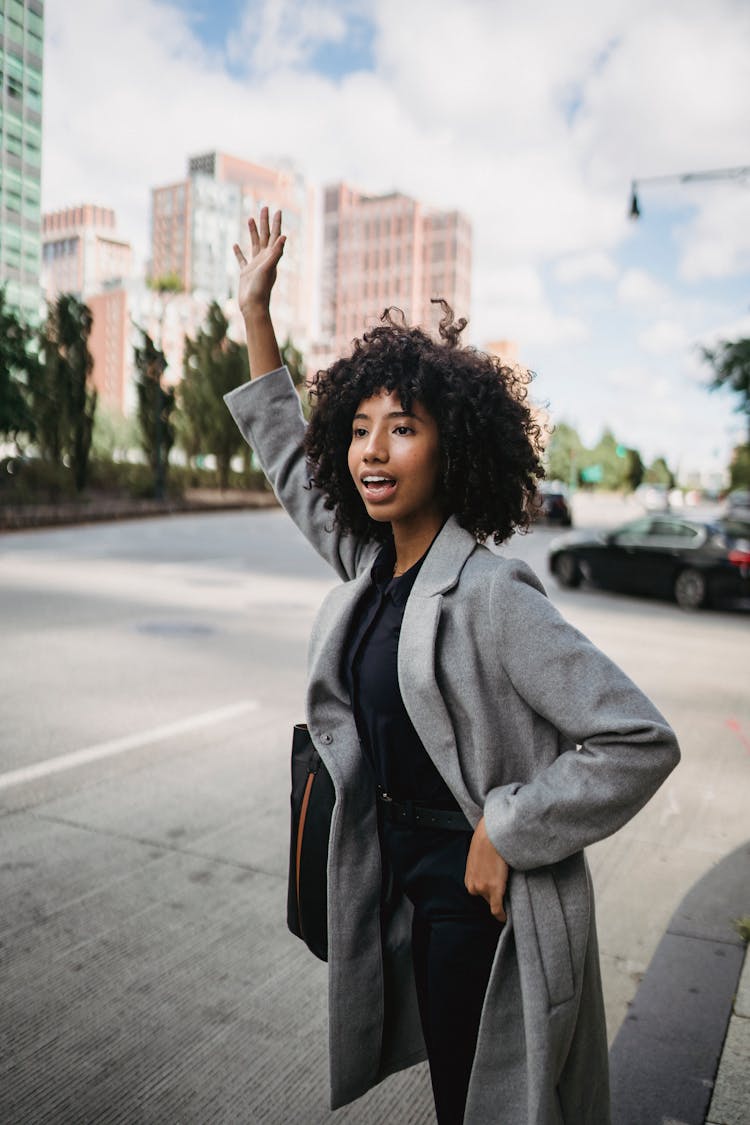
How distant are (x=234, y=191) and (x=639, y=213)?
352 ft

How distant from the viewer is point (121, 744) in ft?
19.7

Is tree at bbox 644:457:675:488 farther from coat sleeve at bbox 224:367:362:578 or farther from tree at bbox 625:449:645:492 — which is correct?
coat sleeve at bbox 224:367:362:578

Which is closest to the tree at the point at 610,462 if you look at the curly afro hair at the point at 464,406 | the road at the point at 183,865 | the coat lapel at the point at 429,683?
the road at the point at 183,865

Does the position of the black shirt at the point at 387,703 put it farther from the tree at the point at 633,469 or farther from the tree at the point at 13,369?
the tree at the point at 633,469

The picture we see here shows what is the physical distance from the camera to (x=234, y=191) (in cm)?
11519

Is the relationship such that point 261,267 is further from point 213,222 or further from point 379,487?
point 213,222

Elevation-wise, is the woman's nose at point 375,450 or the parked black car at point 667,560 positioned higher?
the woman's nose at point 375,450

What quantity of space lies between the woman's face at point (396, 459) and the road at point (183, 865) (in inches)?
68.7

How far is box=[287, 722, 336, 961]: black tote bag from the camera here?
203cm

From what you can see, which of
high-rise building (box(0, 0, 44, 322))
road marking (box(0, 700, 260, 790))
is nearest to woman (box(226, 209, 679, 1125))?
high-rise building (box(0, 0, 44, 322))

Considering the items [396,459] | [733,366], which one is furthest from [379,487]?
[733,366]

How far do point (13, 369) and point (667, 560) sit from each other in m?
19.3

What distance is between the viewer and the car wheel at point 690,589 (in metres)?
14.3

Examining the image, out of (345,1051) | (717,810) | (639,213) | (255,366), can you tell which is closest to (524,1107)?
(345,1051)
